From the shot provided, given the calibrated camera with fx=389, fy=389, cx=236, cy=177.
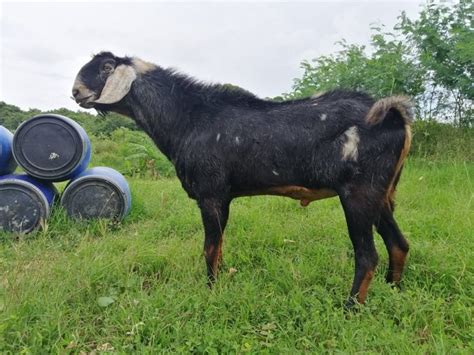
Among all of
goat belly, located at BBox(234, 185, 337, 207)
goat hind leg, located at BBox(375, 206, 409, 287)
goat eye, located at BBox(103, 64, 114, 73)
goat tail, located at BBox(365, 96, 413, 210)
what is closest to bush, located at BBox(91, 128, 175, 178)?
goat eye, located at BBox(103, 64, 114, 73)

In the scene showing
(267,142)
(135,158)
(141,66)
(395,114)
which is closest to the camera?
(395,114)

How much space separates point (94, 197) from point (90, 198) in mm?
46

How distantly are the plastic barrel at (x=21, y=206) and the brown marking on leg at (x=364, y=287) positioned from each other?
3.31m

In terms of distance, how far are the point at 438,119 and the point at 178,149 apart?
5.71m

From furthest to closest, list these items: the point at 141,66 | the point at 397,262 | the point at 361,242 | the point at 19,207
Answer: the point at 19,207 → the point at 141,66 → the point at 397,262 → the point at 361,242

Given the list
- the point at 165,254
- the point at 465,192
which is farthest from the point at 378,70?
the point at 165,254

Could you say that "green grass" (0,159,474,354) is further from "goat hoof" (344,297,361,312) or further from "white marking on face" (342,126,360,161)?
"white marking on face" (342,126,360,161)

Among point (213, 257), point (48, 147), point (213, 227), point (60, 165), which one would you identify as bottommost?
point (213, 257)

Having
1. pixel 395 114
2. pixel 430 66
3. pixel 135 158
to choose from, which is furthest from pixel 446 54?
pixel 135 158

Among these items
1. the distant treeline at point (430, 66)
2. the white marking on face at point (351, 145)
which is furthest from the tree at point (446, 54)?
the white marking on face at point (351, 145)

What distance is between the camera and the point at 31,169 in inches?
177

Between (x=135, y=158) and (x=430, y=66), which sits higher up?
(x=430, y=66)

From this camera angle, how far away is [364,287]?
2.84 m

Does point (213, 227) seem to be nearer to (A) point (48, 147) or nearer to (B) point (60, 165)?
(B) point (60, 165)
